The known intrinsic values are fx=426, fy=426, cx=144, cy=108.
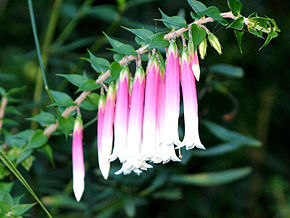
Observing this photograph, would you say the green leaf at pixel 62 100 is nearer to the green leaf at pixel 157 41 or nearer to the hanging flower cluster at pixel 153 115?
the hanging flower cluster at pixel 153 115

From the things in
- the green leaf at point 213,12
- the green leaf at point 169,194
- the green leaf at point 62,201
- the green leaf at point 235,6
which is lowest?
the green leaf at point 62,201

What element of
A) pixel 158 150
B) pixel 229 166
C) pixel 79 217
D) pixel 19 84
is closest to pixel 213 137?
pixel 229 166

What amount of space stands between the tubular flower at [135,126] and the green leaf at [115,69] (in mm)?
32

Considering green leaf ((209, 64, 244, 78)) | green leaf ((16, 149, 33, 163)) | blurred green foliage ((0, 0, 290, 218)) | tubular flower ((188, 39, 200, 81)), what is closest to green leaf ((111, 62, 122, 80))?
tubular flower ((188, 39, 200, 81))

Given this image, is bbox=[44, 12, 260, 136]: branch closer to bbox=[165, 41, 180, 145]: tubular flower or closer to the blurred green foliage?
bbox=[165, 41, 180, 145]: tubular flower

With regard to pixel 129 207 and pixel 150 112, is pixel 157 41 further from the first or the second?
pixel 129 207

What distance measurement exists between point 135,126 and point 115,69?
10cm

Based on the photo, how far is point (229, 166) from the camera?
1.73 m

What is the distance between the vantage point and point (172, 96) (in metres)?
0.70

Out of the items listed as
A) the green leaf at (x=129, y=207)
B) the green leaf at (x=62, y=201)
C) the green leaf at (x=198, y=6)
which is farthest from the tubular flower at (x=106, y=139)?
the green leaf at (x=62, y=201)

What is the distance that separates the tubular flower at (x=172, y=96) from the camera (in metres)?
0.70

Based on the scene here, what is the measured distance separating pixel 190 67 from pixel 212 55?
2.75ft

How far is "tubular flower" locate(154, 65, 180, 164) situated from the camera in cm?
72

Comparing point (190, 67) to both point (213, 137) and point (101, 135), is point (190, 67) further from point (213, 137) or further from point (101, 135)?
point (213, 137)
